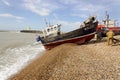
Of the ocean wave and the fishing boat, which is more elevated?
the fishing boat

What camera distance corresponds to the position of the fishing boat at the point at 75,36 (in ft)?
80.4

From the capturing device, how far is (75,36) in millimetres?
24516

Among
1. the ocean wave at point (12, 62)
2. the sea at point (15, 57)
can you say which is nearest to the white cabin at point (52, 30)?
the sea at point (15, 57)

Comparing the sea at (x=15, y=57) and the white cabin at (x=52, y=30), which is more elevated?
the white cabin at (x=52, y=30)

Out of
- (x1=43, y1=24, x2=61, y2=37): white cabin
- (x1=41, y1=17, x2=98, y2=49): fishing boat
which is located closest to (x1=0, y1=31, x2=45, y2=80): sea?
(x1=41, y1=17, x2=98, y2=49): fishing boat

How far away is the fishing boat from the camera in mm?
24516

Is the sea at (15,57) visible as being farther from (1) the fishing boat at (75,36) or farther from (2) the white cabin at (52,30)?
(2) the white cabin at (52,30)

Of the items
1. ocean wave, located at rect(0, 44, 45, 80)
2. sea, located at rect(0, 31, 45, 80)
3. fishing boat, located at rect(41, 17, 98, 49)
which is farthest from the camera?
fishing boat, located at rect(41, 17, 98, 49)

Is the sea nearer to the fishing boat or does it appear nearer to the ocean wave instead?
the ocean wave

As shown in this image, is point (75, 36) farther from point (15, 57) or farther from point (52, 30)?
point (15, 57)

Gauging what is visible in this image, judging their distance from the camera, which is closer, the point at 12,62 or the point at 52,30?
the point at 12,62

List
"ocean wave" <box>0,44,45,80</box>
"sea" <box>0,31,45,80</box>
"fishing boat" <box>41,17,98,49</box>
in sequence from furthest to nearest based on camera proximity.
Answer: "fishing boat" <box>41,17,98,49</box> < "sea" <box>0,31,45,80</box> < "ocean wave" <box>0,44,45,80</box>

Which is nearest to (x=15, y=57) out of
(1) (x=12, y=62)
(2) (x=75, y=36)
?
(1) (x=12, y=62)

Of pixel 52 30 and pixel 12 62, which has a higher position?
pixel 52 30
